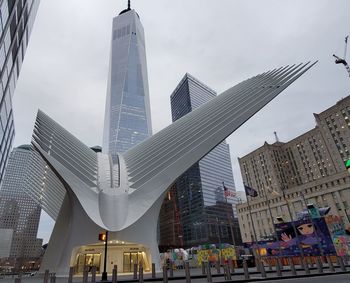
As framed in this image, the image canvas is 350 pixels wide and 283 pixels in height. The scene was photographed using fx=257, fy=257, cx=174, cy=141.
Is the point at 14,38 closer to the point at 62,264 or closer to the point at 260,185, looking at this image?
the point at 62,264

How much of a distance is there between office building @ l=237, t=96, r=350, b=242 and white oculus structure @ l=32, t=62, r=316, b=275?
1148cm

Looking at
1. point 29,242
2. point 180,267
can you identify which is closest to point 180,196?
point 29,242

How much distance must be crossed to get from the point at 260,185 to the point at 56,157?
363 feet

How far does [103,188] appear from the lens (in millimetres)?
30875

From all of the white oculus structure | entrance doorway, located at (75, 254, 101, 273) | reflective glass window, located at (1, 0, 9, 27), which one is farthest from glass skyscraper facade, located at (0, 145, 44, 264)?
reflective glass window, located at (1, 0, 9, 27)

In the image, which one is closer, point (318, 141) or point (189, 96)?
point (318, 141)

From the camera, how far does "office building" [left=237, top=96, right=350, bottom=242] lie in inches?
2557

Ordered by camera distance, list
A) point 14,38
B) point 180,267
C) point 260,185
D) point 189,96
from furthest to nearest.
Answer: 1. point 189,96
2. point 260,185
3. point 180,267
4. point 14,38

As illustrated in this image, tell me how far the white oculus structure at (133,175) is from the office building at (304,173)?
11.5 meters

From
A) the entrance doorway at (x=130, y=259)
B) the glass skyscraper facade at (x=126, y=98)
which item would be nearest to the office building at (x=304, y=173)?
the entrance doorway at (x=130, y=259)

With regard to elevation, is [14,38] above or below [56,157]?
above

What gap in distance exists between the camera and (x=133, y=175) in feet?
110

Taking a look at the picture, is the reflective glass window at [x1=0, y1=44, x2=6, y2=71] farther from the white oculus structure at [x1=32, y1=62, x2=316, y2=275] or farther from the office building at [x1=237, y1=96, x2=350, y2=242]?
the office building at [x1=237, y1=96, x2=350, y2=242]

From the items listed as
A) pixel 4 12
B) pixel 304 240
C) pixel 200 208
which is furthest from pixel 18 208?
pixel 304 240
